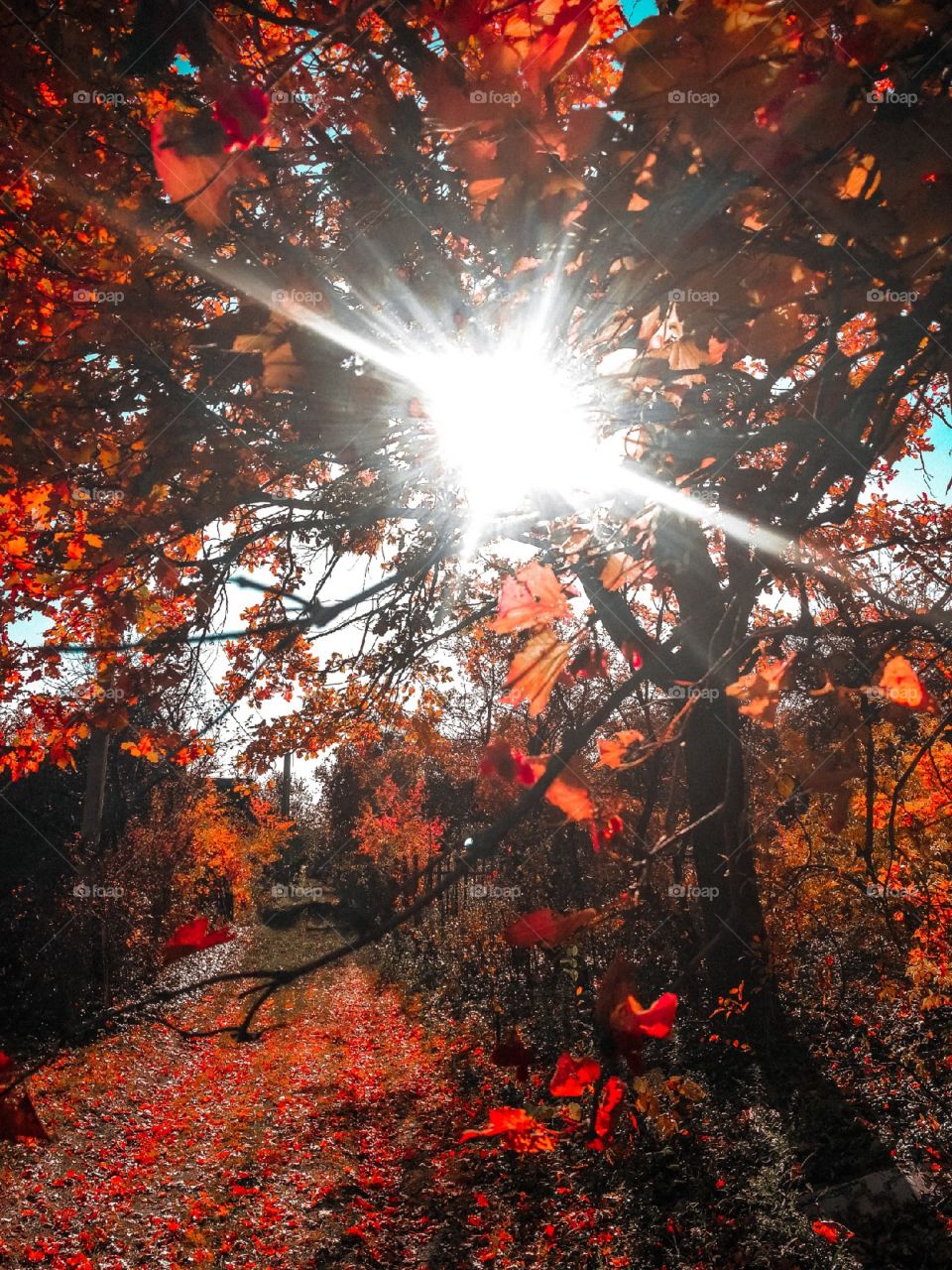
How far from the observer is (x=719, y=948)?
26.4 ft

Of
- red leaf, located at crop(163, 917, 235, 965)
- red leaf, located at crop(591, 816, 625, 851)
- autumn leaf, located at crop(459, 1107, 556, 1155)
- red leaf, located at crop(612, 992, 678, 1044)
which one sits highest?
red leaf, located at crop(591, 816, 625, 851)

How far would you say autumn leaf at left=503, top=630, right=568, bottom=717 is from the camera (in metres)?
1.27

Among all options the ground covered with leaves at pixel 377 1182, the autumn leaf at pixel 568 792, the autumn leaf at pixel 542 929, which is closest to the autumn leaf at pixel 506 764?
the autumn leaf at pixel 568 792

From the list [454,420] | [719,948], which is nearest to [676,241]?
[454,420]

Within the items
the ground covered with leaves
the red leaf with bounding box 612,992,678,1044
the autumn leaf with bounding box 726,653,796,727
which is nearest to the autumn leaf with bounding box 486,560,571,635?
the autumn leaf with bounding box 726,653,796,727

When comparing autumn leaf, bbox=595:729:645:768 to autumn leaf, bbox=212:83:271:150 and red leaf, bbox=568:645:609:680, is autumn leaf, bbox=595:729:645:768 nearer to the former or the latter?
red leaf, bbox=568:645:609:680

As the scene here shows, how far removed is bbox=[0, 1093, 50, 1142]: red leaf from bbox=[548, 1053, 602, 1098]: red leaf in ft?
2.47

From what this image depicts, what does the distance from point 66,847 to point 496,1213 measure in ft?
41.2

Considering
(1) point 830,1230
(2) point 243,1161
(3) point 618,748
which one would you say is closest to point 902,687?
(3) point 618,748

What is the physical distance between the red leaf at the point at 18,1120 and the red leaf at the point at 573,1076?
2.47 feet

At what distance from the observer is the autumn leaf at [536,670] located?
1.27 metres

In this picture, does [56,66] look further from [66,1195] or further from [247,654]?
[66,1195]

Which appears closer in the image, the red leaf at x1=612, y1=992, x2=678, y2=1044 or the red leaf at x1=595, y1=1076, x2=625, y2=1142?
the red leaf at x1=612, y1=992, x2=678, y2=1044

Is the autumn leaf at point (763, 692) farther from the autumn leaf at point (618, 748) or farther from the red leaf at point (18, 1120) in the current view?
the red leaf at point (18, 1120)
